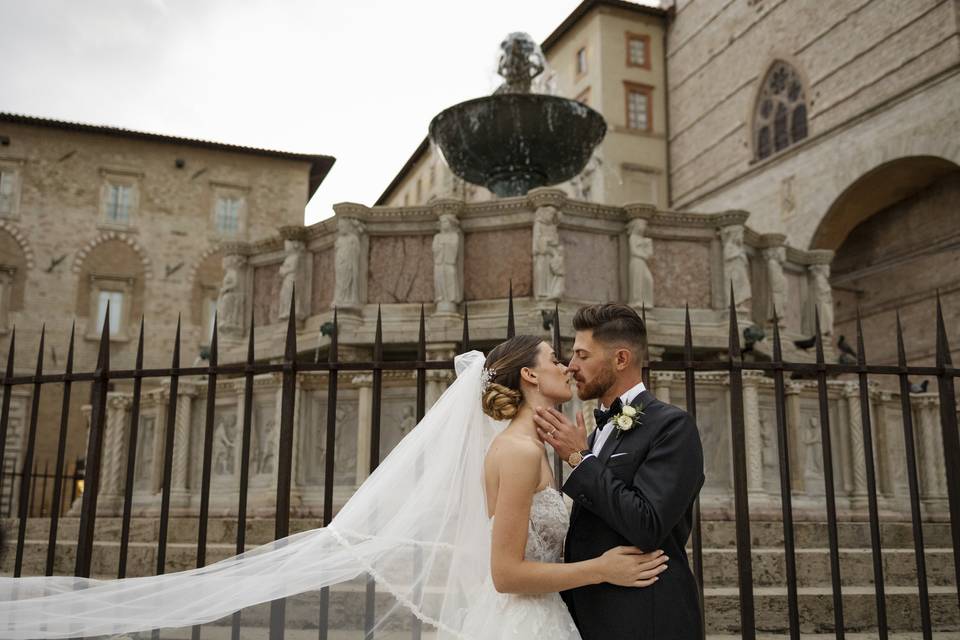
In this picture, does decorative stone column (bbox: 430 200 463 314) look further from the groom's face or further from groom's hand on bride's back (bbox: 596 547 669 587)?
groom's hand on bride's back (bbox: 596 547 669 587)

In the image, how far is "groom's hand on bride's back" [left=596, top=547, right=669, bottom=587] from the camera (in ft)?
7.88

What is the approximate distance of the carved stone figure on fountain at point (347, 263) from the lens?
9719 mm

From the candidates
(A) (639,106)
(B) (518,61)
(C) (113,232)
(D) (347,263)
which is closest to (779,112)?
(A) (639,106)

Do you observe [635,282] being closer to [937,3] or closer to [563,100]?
[563,100]

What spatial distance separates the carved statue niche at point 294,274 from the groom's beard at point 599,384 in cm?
817

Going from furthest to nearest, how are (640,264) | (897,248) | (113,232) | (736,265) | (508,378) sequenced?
(113,232) < (897,248) < (736,265) < (640,264) < (508,378)

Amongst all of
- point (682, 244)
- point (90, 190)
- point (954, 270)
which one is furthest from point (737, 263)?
point (90, 190)

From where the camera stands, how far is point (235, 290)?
36.7ft

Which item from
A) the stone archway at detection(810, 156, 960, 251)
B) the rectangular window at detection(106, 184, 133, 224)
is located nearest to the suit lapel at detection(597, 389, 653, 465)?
the stone archway at detection(810, 156, 960, 251)

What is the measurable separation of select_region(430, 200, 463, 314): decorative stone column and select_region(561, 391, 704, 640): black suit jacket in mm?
7056

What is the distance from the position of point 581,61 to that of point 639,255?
24.9 metres

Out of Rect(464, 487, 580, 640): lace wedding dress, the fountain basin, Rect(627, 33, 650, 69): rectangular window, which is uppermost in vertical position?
Rect(627, 33, 650, 69): rectangular window

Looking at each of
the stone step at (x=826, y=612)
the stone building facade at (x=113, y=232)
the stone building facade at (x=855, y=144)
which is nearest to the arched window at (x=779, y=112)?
the stone building facade at (x=855, y=144)

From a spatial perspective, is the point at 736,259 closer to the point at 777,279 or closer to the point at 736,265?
the point at 736,265
